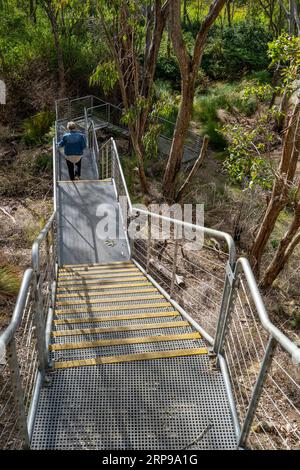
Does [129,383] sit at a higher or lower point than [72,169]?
higher

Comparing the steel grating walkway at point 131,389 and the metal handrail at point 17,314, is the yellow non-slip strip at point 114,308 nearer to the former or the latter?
the steel grating walkway at point 131,389

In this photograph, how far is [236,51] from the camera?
21.7m

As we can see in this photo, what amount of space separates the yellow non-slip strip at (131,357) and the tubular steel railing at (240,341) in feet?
0.69

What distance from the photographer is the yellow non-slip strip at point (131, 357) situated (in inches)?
128

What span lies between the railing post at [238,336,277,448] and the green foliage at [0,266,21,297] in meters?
4.20

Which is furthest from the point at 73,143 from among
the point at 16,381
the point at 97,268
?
the point at 16,381

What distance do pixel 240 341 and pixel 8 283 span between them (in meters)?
3.50

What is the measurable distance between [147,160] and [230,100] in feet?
21.4

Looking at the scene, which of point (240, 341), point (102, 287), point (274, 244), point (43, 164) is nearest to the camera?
point (240, 341)

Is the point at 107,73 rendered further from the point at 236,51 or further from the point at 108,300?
the point at 236,51

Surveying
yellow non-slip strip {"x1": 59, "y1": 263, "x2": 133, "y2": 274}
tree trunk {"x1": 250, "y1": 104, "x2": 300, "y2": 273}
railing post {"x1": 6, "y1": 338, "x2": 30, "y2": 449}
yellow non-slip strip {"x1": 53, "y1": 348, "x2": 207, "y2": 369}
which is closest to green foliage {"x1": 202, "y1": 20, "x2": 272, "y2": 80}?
tree trunk {"x1": 250, "y1": 104, "x2": 300, "y2": 273}

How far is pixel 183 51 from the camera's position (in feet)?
28.2

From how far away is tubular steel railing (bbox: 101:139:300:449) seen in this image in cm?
255

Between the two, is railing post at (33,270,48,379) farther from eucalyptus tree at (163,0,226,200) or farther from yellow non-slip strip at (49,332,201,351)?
eucalyptus tree at (163,0,226,200)
